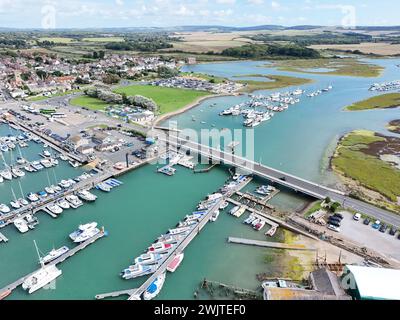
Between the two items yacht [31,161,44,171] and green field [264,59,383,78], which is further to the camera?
green field [264,59,383,78]

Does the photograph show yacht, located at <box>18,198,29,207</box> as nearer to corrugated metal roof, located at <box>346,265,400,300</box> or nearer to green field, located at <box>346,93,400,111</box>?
corrugated metal roof, located at <box>346,265,400,300</box>

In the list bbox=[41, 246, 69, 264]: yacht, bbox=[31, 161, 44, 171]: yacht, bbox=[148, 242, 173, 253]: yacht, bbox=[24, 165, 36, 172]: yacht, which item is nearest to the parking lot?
bbox=[148, 242, 173, 253]: yacht

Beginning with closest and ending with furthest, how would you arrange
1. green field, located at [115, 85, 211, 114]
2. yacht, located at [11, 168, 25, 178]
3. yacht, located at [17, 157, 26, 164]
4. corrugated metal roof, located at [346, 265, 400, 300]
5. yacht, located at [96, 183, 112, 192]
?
corrugated metal roof, located at [346, 265, 400, 300] < yacht, located at [96, 183, 112, 192] < yacht, located at [11, 168, 25, 178] < yacht, located at [17, 157, 26, 164] < green field, located at [115, 85, 211, 114]

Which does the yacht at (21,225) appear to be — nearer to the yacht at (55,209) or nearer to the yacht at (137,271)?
the yacht at (55,209)

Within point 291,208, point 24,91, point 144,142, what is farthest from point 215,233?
point 24,91

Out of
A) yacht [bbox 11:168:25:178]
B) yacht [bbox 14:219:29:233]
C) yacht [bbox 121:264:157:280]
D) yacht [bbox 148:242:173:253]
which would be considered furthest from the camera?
yacht [bbox 11:168:25:178]

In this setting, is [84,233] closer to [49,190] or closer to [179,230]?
[179,230]

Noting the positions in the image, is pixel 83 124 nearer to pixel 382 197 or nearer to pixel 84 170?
pixel 84 170
